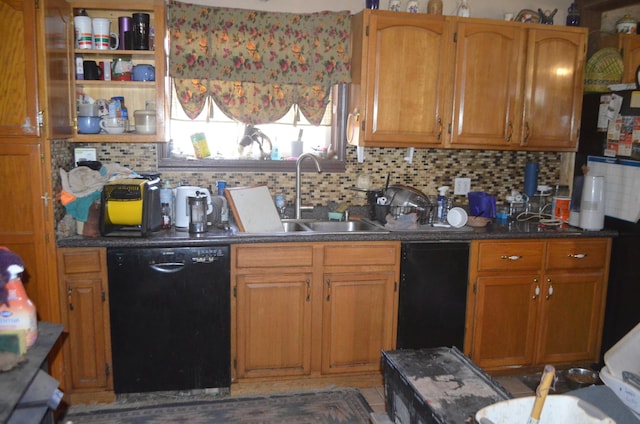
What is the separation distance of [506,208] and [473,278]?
2.63ft

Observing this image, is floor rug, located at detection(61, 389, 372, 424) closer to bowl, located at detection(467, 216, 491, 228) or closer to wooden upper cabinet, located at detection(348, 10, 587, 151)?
bowl, located at detection(467, 216, 491, 228)

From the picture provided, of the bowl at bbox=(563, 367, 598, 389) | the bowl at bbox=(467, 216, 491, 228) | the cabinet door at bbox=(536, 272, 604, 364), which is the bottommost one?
the bowl at bbox=(563, 367, 598, 389)

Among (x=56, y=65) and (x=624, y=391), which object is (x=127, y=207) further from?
(x=624, y=391)

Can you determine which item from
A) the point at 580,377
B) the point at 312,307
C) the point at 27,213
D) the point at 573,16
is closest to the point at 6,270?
the point at 27,213

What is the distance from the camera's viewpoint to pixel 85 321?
113 inches

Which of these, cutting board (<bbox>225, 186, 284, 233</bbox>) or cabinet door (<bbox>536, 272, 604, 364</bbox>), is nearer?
cutting board (<bbox>225, 186, 284, 233</bbox>)

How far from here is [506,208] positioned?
3.77 meters

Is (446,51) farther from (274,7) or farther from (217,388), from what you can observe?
(217,388)

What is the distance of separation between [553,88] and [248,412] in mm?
2623

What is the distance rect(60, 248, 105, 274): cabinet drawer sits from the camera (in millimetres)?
2809

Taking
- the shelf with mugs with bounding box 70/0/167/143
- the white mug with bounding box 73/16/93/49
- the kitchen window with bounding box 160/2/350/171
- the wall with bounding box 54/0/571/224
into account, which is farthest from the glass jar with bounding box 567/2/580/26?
the white mug with bounding box 73/16/93/49

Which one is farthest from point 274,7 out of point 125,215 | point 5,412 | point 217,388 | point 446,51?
point 5,412

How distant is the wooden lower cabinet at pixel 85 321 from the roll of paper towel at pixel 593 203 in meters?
2.75

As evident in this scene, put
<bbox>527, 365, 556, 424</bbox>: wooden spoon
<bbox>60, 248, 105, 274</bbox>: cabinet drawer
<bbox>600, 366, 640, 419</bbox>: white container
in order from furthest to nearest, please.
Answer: <bbox>60, 248, 105, 274</bbox>: cabinet drawer
<bbox>600, 366, 640, 419</bbox>: white container
<bbox>527, 365, 556, 424</bbox>: wooden spoon
